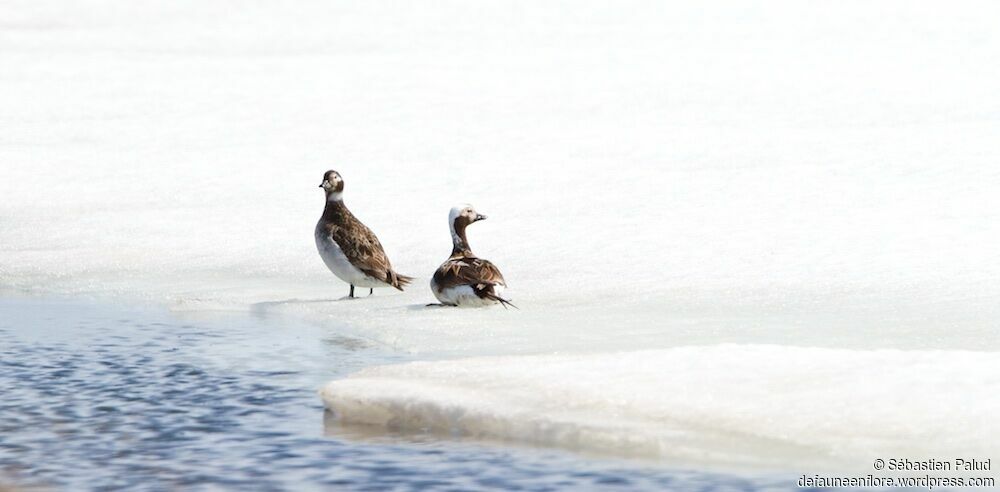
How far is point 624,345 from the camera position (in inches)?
309

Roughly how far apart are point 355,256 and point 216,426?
3.53 meters

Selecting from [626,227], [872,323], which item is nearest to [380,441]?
[872,323]

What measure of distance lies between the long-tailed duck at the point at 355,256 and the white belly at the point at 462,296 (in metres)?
0.69

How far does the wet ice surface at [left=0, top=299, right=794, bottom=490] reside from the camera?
5574mm

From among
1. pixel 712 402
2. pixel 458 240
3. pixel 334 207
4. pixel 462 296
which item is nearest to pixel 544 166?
pixel 334 207

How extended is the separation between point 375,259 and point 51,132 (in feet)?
26.5

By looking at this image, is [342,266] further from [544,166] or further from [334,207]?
[544,166]

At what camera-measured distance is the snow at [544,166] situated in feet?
29.1

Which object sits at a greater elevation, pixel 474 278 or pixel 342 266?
pixel 342 266

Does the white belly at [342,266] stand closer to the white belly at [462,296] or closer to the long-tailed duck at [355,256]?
the long-tailed duck at [355,256]

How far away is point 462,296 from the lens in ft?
30.2

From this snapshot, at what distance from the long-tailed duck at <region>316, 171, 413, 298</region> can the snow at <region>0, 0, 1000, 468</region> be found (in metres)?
0.15

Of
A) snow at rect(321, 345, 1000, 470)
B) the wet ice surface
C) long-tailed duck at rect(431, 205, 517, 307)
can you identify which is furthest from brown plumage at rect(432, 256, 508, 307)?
snow at rect(321, 345, 1000, 470)

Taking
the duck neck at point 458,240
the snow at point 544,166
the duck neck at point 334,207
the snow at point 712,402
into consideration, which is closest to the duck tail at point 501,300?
the snow at point 544,166
